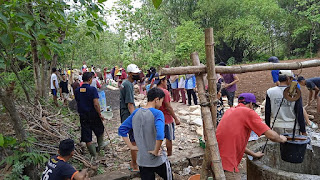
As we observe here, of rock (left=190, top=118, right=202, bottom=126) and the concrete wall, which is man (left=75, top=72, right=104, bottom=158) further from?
rock (left=190, top=118, right=202, bottom=126)

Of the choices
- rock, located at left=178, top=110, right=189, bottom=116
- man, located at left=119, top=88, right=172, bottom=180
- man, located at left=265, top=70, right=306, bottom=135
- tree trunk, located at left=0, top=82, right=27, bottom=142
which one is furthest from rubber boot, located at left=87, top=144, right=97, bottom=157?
rock, located at left=178, top=110, right=189, bottom=116

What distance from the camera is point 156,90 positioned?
10.5 ft

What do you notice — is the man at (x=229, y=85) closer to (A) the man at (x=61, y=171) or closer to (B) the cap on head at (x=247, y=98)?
(B) the cap on head at (x=247, y=98)

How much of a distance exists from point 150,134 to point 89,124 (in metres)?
2.41

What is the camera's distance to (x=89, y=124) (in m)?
5.14

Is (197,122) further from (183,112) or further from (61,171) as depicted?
(61,171)

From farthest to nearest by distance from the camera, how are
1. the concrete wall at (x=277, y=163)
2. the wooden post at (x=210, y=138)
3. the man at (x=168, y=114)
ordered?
the man at (x=168, y=114), the concrete wall at (x=277, y=163), the wooden post at (x=210, y=138)

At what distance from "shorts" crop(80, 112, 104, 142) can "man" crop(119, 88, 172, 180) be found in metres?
2.07

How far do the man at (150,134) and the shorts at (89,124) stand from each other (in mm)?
2065

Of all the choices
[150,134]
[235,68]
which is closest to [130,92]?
[150,134]

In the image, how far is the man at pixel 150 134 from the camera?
10.1 ft

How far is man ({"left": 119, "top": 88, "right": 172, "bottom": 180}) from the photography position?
10.1 feet

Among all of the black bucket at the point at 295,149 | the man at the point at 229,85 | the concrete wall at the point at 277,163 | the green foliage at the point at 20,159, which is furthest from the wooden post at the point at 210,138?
the man at the point at 229,85

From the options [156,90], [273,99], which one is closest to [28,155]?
[156,90]
